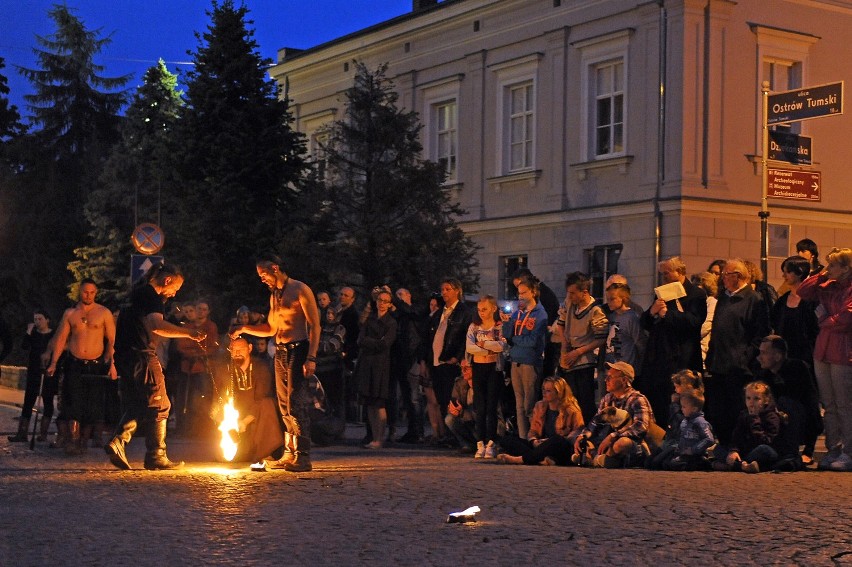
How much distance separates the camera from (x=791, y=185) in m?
20.7

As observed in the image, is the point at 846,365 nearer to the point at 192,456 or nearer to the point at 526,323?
the point at 526,323

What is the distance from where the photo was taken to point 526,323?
50.4 feet

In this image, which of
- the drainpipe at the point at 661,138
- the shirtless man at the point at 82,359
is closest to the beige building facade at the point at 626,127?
the drainpipe at the point at 661,138

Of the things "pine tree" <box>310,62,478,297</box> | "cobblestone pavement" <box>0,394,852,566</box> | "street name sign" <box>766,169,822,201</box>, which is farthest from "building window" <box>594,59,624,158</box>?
"cobblestone pavement" <box>0,394,852,566</box>

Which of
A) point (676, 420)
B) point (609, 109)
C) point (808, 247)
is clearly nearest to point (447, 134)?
point (609, 109)

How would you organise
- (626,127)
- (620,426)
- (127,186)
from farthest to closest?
(127,186), (626,127), (620,426)

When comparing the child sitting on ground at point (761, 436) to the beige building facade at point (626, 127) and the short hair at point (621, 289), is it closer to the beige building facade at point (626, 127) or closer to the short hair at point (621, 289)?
the short hair at point (621, 289)

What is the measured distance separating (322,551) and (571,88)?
86.8 feet

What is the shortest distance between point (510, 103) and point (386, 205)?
12.1 meters

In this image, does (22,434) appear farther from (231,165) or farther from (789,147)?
(231,165)

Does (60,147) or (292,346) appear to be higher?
(60,147)

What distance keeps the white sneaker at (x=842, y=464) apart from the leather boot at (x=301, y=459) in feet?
15.1

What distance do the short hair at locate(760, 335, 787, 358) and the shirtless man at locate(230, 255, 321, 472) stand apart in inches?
164

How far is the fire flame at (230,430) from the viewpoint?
14.0 metres
